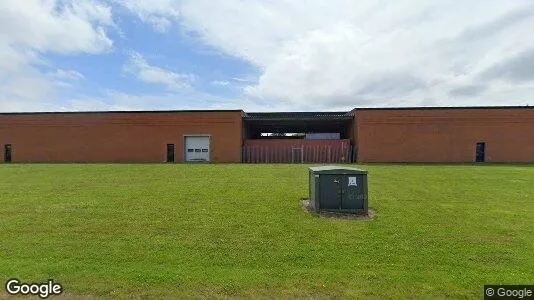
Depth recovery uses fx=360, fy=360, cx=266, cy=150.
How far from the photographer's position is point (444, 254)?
5.77m

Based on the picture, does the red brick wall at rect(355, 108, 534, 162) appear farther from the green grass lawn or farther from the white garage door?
the green grass lawn

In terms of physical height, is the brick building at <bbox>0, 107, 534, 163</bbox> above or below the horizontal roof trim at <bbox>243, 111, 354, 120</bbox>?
below

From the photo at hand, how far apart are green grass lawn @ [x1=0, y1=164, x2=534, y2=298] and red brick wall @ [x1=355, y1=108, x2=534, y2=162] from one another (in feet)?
68.0

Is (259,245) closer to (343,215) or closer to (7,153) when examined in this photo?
(343,215)

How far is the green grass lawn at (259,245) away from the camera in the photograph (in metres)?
4.62

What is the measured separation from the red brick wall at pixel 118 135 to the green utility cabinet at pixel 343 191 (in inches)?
938

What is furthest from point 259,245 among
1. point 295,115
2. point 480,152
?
point 480,152

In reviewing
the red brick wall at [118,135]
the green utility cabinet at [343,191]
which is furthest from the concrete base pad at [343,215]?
the red brick wall at [118,135]

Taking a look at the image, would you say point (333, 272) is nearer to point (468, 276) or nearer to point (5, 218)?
point (468, 276)

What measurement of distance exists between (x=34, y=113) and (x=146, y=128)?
10.7 meters

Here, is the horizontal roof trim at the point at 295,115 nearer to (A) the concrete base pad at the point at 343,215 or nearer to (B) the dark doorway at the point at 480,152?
(B) the dark doorway at the point at 480,152

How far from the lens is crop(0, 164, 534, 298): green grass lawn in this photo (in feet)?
15.2

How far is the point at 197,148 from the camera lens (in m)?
32.1

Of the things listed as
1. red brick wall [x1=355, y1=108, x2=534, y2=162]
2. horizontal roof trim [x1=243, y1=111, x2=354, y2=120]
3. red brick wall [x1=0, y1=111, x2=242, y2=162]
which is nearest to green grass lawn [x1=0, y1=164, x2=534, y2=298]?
red brick wall [x1=355, y1=108, x2=534, y2=162]
